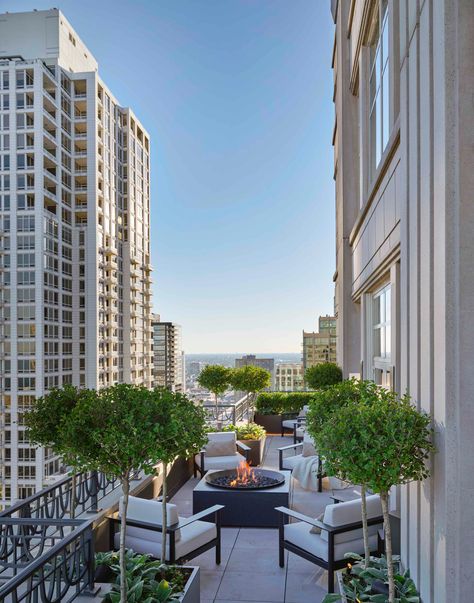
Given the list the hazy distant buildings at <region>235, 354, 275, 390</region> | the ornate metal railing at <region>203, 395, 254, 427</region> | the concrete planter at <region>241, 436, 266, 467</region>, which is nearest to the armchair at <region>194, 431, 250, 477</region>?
the concrete planter at <region>241, 436, 266, 467</region>

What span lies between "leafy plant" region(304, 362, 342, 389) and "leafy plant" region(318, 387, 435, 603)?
9913 millimetres

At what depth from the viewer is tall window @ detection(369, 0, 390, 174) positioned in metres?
6.41

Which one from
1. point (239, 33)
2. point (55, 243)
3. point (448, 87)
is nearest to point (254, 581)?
point (448, 87)

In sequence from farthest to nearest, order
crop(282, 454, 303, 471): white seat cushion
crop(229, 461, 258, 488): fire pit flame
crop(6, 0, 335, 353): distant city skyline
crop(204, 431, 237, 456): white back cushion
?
crop(6, 0, 335, 353): distant city skyline → crop(204, 431, 237, 456): white back cushion → crop(282, 454, 303, 471): white seat cushion → crop(229, 461, 258, 488): fire pit flame

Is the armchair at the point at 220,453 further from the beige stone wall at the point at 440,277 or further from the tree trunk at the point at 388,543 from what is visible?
the tree trunk at the point at 388,543


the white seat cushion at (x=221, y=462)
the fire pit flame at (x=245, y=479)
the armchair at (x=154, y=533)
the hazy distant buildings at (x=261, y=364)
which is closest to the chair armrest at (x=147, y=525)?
the armchair at (x=154, y=533)

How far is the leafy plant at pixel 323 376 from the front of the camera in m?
13.1

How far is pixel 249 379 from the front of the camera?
14.2 m

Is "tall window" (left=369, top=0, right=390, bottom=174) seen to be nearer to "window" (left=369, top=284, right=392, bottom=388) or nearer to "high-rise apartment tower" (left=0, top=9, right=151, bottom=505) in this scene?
"window" (left=369, top=284, right=392, bottom=388)

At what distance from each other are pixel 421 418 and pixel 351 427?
16.7 inches

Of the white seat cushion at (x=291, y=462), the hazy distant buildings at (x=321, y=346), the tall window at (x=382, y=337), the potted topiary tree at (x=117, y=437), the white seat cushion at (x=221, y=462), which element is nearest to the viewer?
the potted topiary tree at (x=117, y=437)

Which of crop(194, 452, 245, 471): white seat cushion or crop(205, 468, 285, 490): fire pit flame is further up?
crop(205, 468, 285, 490): fire pit flame

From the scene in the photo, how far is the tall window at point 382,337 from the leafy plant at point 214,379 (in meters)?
6.06

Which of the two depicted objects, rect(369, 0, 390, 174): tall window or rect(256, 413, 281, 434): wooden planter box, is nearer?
rect(369, 0, 390, 174): tall window
